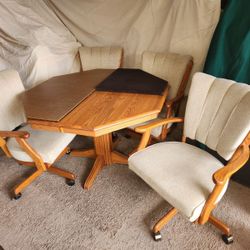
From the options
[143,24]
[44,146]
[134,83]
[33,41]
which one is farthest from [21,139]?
[143,24]

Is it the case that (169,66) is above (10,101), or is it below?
above

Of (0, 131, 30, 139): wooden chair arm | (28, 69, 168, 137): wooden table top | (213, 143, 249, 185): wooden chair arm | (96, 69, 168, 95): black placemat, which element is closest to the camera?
(213, 143, 249, 185): wooden chair arm

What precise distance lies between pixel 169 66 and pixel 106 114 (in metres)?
0.87

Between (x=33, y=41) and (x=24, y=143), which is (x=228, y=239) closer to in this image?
(x=24, y=143)

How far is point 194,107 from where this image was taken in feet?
4.41

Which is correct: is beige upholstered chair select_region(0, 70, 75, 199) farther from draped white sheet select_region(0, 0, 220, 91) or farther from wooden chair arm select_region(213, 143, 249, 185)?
wooden chair arm select_region(213, 143, 249, 185)

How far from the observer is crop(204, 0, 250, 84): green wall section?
142cm

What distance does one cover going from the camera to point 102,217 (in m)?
1.52

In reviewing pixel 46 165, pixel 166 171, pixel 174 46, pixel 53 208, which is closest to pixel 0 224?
pixel 53 208

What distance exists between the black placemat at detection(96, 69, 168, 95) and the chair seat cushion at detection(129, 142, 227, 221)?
0.45 metres

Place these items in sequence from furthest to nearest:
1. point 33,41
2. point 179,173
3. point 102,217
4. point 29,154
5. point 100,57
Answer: point 100,57
point 33,41
point 102,217
point 29,154
point 179,173

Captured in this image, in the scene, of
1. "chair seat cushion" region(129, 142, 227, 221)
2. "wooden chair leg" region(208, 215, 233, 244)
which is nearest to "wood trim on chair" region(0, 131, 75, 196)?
"chair seat cushion" region(129, 142, 227, 221)

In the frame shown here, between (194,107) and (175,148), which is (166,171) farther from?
(194,107)

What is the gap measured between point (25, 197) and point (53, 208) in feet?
0.97
